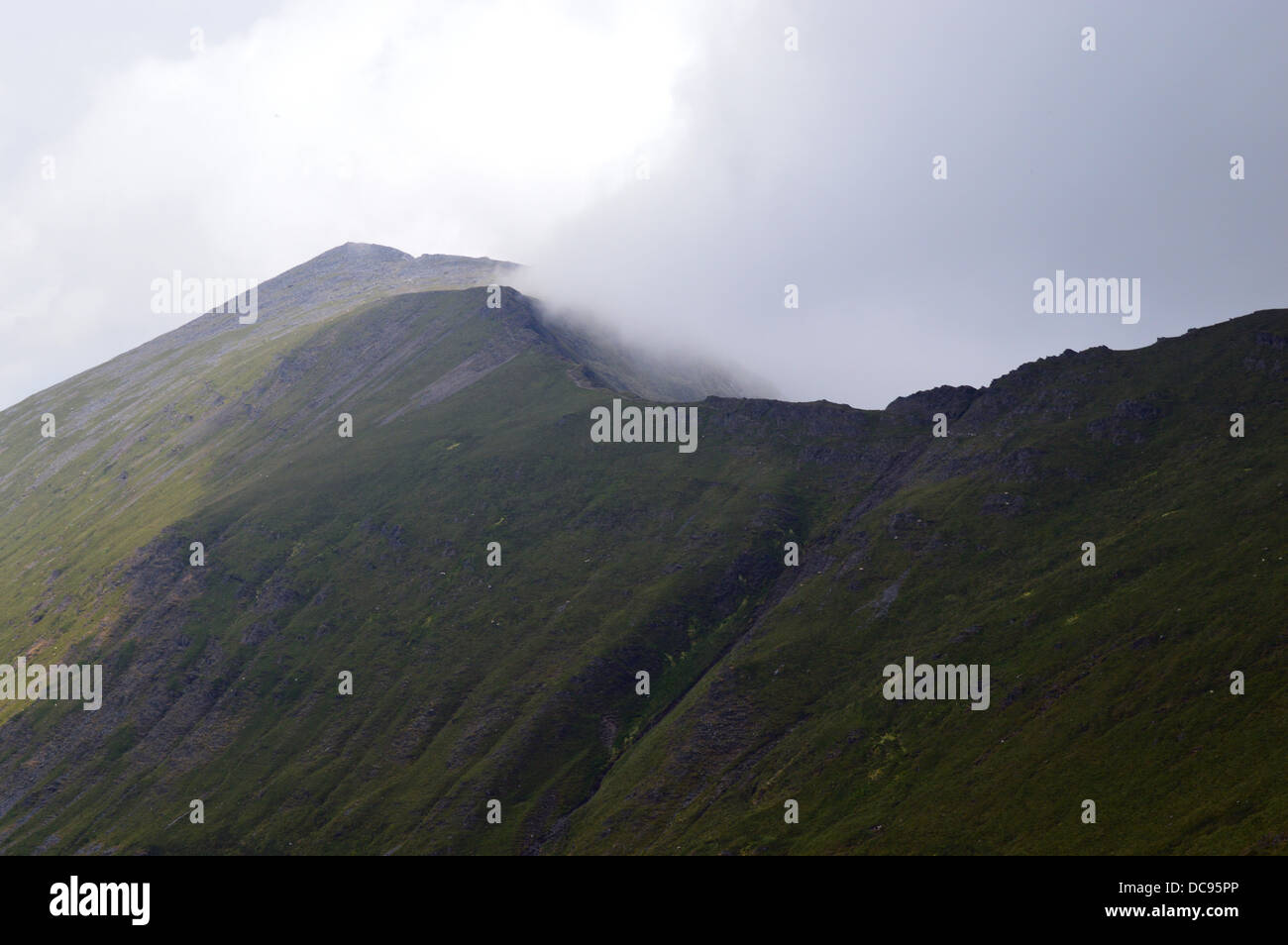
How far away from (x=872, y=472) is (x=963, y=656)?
6968cm

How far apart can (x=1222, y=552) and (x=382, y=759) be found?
125931 mm

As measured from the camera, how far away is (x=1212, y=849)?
78.8 meters

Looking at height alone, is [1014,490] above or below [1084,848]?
above

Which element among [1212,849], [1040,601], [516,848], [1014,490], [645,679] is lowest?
[516,848]

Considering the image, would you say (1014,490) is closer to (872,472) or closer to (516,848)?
(872,472)

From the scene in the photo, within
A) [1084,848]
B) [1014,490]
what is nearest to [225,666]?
[1014,490]

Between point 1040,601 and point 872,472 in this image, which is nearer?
point 1040,601

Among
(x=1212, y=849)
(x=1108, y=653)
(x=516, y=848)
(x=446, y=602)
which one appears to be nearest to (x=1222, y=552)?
(x=1108, y=653)

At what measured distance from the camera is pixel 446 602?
19375 cm
